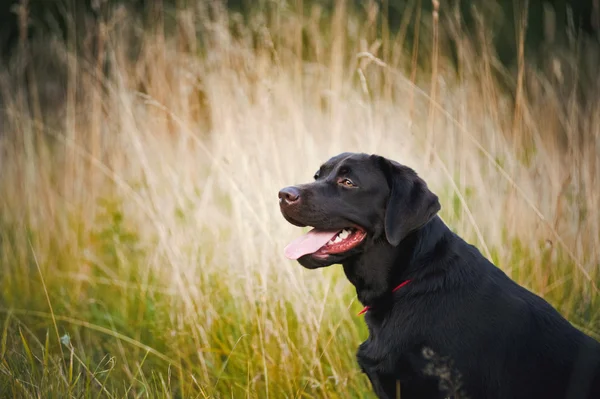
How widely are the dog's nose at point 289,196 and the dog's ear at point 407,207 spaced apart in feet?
1.33

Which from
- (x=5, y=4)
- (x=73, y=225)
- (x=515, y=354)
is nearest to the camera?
(x=515, y=354)

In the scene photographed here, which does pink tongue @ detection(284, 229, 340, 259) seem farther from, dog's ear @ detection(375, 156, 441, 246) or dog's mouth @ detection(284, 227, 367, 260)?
dog's ear @ detection(375, 156, 441, 246)

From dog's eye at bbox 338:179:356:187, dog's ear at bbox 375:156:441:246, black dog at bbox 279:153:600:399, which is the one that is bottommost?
black dog at bbox 279:153:600:399

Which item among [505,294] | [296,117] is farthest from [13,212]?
[505,294]

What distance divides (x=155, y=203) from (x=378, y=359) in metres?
1.90

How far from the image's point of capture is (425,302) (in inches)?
101

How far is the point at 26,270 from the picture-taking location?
450cm

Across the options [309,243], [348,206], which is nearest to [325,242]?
[309,243]

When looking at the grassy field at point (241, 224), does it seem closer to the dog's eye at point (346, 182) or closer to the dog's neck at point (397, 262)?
the dog's neck at point (397, 262)

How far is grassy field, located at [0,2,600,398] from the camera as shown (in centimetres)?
323

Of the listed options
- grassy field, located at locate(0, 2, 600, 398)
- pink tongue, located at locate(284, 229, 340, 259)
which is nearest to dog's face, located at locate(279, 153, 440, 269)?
pink tongue, located at locate(284, 229, 340, 259)

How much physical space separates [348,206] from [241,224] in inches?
42.8

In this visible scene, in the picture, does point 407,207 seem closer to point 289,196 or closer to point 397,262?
point 397,262

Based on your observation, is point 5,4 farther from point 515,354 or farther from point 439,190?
point 515,354
